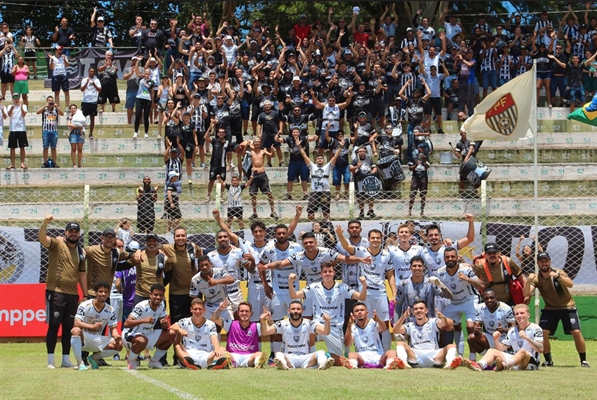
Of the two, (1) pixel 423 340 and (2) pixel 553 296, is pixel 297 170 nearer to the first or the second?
(2) pixel 553 296

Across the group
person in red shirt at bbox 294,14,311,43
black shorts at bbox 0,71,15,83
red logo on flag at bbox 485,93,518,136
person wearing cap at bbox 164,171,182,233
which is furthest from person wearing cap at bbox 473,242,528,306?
black shorts at bbox 0,71,15,83

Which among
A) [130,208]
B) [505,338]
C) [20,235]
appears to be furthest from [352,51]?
[505,338]

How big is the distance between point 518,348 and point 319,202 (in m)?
6.26

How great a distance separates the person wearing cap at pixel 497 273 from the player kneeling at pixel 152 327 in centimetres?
462

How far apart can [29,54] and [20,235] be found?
17.5m

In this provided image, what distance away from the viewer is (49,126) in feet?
82.9

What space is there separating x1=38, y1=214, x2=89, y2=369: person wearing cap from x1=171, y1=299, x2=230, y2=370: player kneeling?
4.94 feet

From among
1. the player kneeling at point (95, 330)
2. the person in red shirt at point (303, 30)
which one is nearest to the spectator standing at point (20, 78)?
the person in red shirt at point (303, 30)

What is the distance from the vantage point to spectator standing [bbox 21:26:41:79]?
1287 inches

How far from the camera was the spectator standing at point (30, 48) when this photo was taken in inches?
1287

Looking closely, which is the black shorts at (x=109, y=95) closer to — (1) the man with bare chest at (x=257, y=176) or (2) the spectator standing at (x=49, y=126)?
(2) the spectator standing at (x=49, y=126)

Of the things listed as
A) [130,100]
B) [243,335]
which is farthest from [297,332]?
[130,100]

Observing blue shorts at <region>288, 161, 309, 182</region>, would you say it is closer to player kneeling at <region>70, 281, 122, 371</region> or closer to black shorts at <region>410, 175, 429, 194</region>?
black shorts at <region>410, 175, 429, 194</region>

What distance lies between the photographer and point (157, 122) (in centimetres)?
2880
